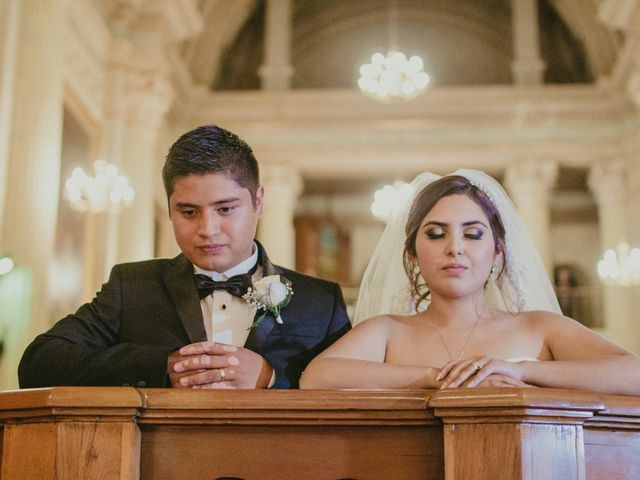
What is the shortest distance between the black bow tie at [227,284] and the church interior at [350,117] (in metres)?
7.32

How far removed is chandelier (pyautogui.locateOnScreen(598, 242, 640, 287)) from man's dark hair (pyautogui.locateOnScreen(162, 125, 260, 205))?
13.2 m

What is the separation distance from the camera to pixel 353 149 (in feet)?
58.6

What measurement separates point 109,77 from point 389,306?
10519 mm

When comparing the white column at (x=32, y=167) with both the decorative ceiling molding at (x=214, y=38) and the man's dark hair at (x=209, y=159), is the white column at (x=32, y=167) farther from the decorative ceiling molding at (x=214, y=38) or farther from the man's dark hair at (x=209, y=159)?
the decorative ceiling molding at (x=214, y=38)

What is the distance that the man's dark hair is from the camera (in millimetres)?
2604

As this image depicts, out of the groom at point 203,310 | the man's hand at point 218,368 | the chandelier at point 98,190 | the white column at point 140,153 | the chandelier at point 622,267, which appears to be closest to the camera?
the man's hand at point 218,368

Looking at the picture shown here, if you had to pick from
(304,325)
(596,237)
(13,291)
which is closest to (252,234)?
(304,325)

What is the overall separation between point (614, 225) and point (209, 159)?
15825 mm

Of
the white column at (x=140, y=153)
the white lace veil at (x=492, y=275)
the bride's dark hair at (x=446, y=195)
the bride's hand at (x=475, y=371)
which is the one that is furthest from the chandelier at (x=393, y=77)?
the bride's hand at (x=475, y=371)

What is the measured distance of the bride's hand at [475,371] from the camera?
2014mm

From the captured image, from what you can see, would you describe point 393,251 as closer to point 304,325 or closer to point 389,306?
point 389,306

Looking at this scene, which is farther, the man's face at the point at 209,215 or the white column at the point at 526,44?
the white column at the point at 526,44

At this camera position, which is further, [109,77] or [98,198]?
[109,77]

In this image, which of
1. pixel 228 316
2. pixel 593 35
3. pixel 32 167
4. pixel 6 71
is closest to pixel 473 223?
pixel 228 316
